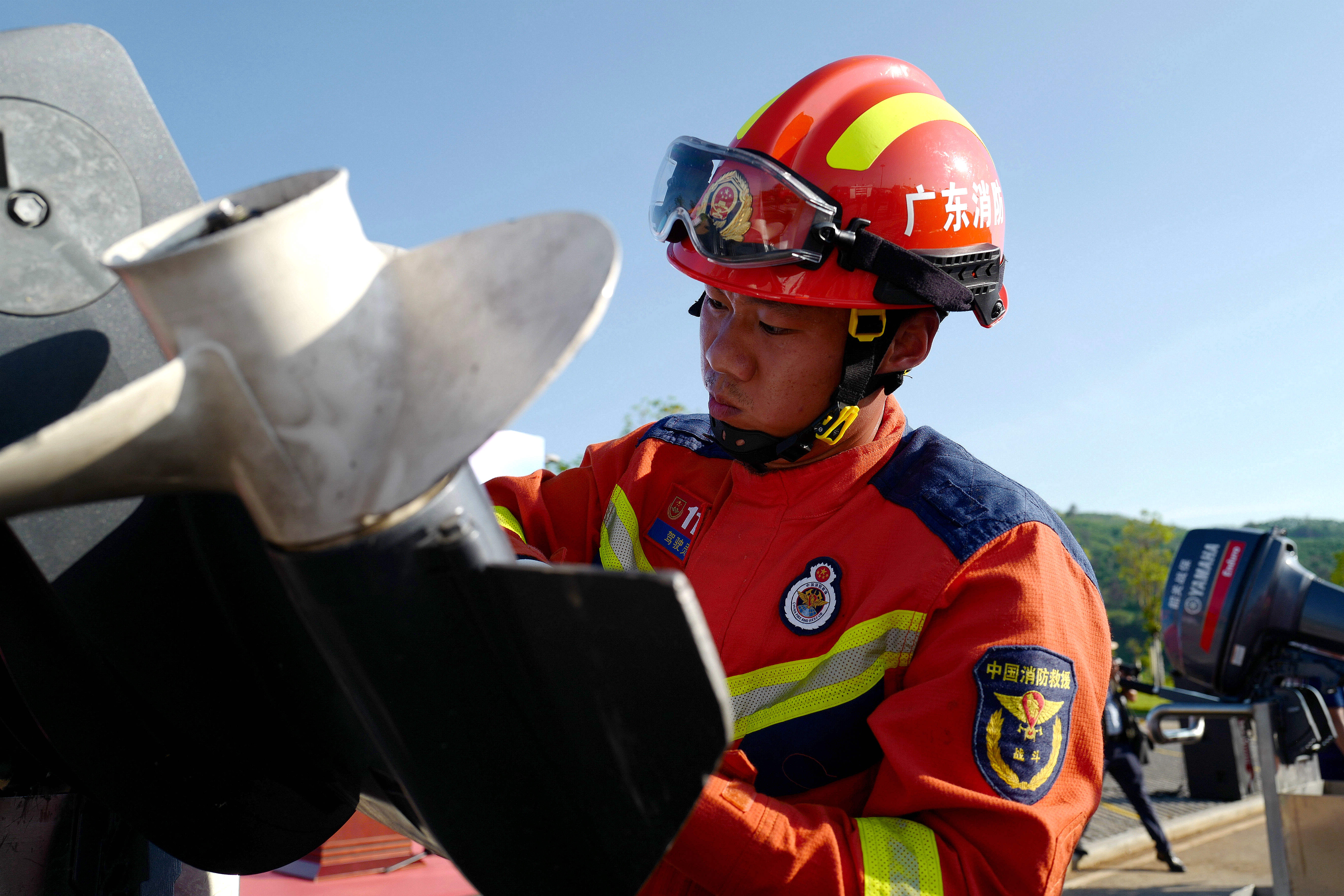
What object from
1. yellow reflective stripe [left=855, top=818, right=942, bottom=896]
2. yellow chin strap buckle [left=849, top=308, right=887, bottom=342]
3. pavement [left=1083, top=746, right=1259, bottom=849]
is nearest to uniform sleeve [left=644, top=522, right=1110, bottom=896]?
yellow reflective stripe [left=855, top=818, right=942, bottom=896]

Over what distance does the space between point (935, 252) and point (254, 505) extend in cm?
164

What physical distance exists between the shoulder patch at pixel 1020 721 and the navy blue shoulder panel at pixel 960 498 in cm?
21

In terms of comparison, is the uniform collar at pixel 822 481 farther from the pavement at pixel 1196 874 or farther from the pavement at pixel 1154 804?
the pavement at pixel 1154 804

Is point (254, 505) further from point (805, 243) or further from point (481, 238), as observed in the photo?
point (805, 243)

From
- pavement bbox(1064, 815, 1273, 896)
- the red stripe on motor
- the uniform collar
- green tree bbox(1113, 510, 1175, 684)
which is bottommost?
green tree bbox(1113, 510, 1175, 684)

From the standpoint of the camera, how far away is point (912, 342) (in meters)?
2.14

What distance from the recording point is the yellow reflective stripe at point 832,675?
1.61 metres

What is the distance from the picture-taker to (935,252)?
206 centimetres

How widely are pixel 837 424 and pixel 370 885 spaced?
2.99 m

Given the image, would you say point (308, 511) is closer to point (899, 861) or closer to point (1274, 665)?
point (899, 861)

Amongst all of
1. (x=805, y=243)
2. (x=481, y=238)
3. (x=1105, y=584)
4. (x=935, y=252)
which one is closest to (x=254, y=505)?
(x=481, y=238)

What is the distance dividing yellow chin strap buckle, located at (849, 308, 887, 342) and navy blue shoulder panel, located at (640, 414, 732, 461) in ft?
1.32

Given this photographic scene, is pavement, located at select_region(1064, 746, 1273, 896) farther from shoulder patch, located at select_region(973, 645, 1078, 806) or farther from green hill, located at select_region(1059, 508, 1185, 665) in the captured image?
green hill, located at select_region(1059, 508, 1185, 665)

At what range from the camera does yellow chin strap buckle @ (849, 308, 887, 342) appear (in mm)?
1998
